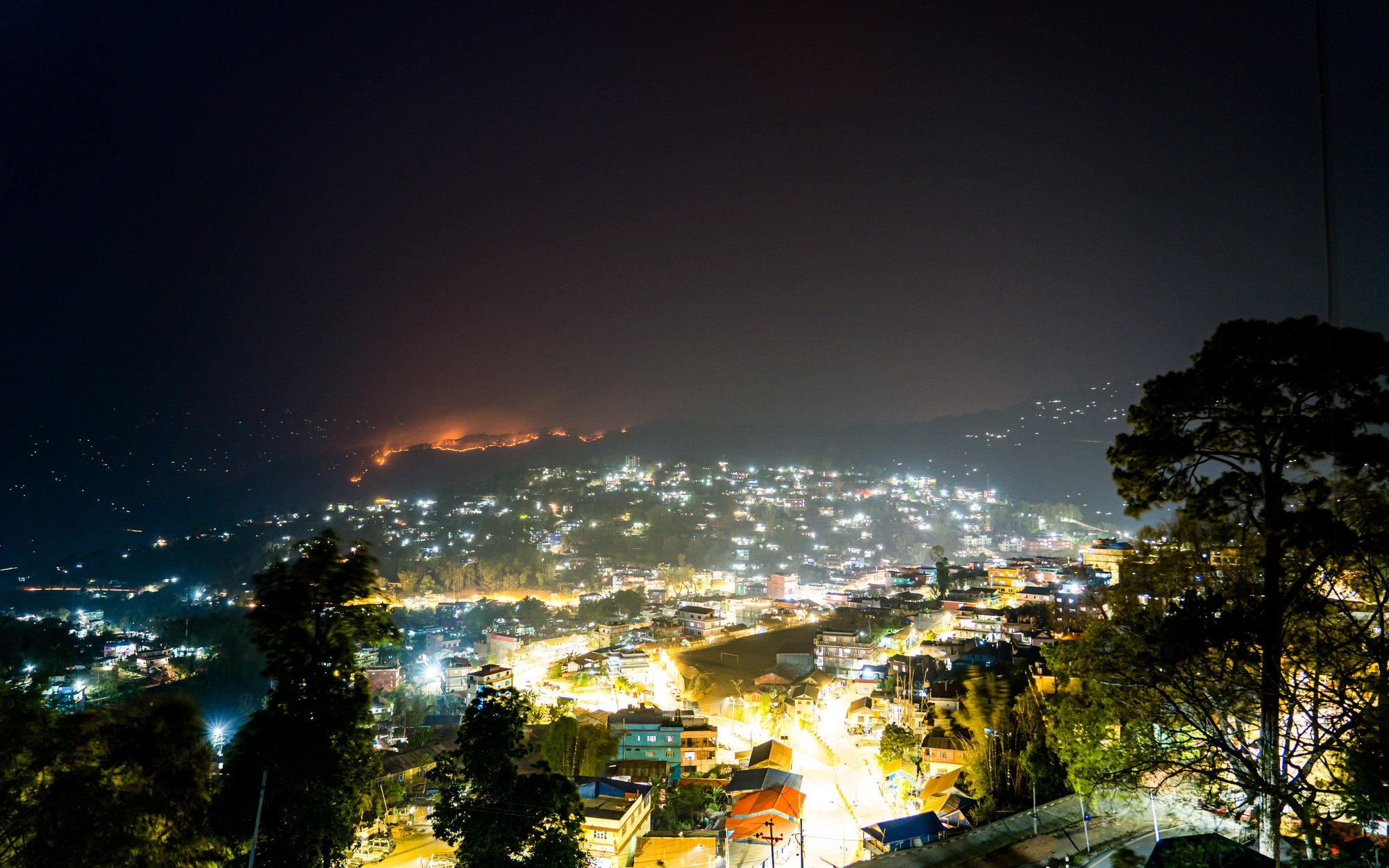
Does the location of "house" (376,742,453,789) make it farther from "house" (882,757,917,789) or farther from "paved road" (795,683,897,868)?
"house" (882,757,917,789)

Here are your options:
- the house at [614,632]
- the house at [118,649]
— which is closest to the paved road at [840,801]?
the house at [614,632]

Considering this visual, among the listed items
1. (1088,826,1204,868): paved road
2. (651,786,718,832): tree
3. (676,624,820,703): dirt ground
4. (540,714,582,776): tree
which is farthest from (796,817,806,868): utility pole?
(676,624,820,703): dirt ground

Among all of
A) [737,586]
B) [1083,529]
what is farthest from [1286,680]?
[1083,529]

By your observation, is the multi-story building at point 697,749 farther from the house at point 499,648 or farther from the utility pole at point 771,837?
the house at point 499,648

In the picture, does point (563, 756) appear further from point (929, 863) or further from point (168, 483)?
point (168, 483)

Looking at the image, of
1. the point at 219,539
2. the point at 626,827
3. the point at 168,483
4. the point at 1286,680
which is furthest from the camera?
the point at 168,483

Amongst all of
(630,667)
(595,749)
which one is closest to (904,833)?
(595,749)
